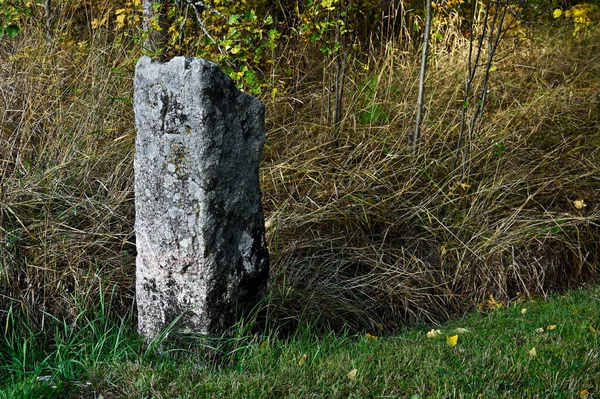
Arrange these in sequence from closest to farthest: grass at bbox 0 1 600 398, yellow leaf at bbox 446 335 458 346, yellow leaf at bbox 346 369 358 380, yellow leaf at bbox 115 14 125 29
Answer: yellow leaf at bbox 346 369 358 380 < grass at bbox 0 1 600 398 < yellow leaf at bbox 446 335 458 346 < yellow leaf at bbox 115 14 125 29

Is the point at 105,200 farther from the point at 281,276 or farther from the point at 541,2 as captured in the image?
the point at 541,2

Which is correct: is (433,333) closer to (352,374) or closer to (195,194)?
(352,374)

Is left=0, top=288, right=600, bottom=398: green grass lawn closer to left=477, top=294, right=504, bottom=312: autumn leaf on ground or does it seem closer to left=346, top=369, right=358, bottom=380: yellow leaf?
left=346, top=369, right=358, bottom=380: yellow leaf

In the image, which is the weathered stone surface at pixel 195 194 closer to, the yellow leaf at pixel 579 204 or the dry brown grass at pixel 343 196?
the dry brown grass at pixel 343 196

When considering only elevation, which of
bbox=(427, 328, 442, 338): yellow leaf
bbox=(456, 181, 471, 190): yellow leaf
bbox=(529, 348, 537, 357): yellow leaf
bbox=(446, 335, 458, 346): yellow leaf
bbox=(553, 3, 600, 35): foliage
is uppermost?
bbox=(553, 3, 600, 35): foliage

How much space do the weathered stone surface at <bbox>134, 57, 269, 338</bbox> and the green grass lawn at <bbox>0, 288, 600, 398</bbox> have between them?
213 mm

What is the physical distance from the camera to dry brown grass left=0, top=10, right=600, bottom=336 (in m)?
4.49

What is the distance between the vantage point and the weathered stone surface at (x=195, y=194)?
345 centimetres

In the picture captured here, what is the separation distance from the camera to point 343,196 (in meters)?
5.30

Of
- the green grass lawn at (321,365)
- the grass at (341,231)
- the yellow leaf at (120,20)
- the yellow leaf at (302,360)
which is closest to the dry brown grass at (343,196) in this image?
the grass at (341,231)

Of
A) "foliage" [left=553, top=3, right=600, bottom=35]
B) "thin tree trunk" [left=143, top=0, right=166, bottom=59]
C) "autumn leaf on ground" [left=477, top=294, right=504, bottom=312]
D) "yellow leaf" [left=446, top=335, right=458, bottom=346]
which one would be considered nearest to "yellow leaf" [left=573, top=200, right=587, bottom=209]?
"autumn leaf on ground" [left=477, top=294, right=504, bottom=312]

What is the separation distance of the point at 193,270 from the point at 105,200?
1.47 meters

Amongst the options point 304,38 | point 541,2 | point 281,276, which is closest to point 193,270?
point 281,276

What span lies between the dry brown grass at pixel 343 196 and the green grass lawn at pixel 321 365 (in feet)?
1.68
